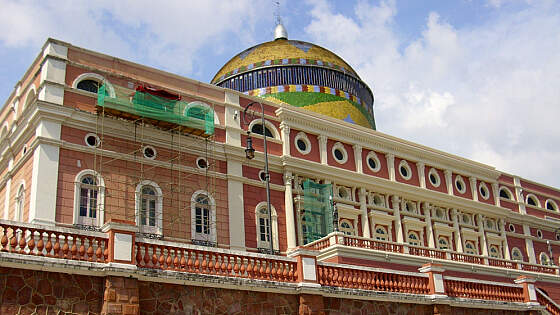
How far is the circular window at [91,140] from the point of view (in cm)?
2578

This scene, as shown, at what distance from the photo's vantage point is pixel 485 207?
1576 inches

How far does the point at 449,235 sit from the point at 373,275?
20259 millimetres

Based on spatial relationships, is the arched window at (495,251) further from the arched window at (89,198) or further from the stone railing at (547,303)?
the arched window at (89,198)

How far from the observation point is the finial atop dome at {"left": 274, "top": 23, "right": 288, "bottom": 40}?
167 ft

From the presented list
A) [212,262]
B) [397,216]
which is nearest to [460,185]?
[397,216]

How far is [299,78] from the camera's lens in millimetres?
41469

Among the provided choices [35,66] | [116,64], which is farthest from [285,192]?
[35,66]

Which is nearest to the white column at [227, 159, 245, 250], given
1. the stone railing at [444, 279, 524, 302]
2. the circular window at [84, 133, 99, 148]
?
the circular window at [84, 133, 99, 148]

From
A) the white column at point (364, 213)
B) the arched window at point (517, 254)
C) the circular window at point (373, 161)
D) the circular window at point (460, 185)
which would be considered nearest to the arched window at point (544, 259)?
the arched window at point (517, 254)

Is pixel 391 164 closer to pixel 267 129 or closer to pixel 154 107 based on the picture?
pixel 267 129

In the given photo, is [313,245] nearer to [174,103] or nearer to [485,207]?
[174,103]

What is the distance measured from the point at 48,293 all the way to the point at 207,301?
3.66 m

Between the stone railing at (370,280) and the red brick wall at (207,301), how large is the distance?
1408mm

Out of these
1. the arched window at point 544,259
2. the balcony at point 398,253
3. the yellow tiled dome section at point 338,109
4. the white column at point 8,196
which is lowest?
the balcony at point 398,253
